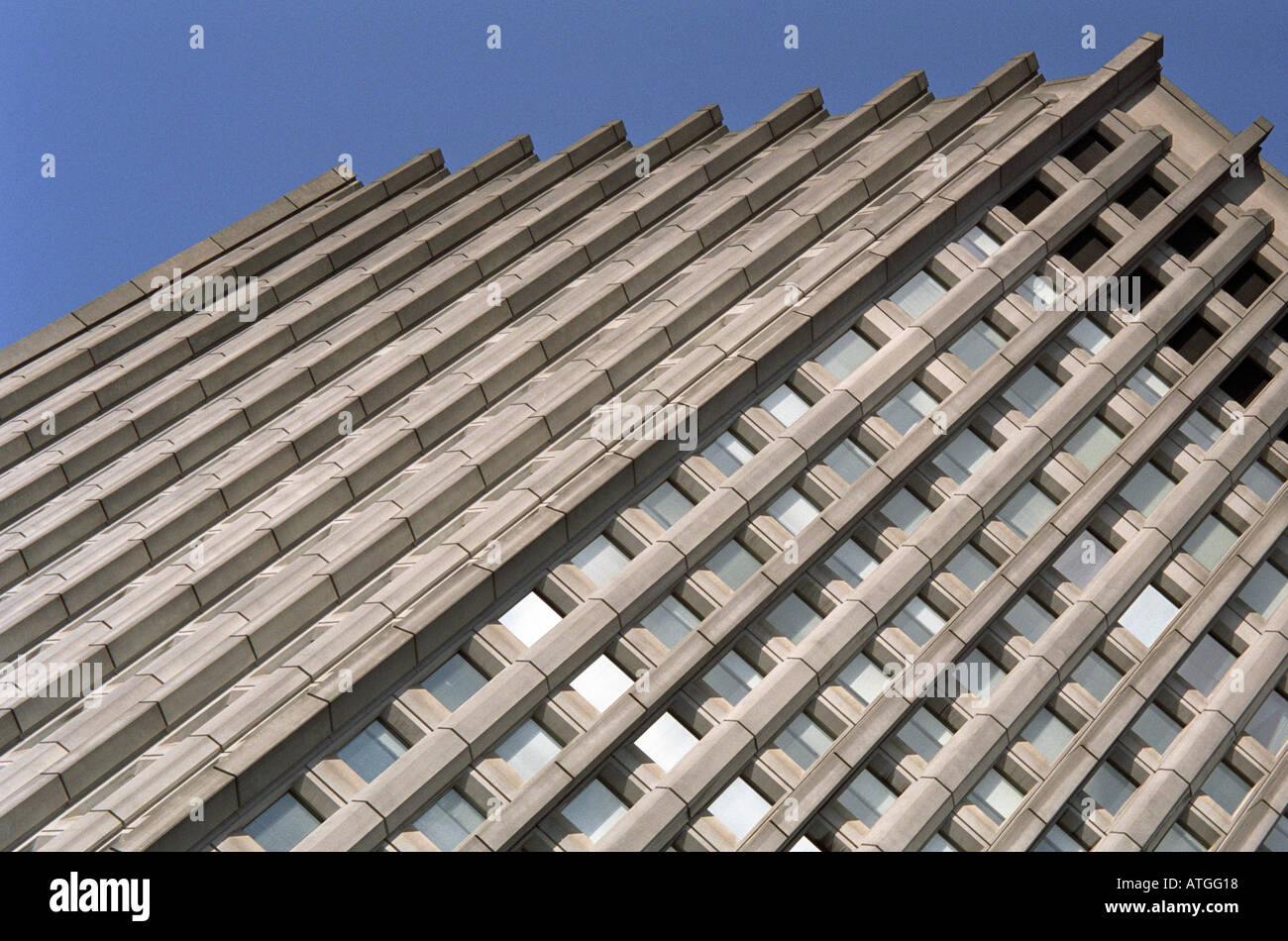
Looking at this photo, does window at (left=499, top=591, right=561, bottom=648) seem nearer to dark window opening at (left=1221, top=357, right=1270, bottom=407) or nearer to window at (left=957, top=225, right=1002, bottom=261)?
window at (left=957, top=225, right=1002, bottom=261)

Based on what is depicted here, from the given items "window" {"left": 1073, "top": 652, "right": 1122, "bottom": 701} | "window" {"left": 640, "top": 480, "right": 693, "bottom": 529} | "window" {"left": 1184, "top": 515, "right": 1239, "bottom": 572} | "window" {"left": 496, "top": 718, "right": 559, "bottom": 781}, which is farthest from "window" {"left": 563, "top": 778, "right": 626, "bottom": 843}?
"window" {"left": 1184, "top": 515, "right": 1239, "bottom": 572}

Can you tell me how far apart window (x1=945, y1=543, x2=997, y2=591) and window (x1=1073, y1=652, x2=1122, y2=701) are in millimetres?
2956

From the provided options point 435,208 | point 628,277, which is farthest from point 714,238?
point 435,208

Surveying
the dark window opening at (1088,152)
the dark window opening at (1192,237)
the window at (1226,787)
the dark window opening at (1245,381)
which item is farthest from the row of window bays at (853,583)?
the dark window opening at (1088,152)

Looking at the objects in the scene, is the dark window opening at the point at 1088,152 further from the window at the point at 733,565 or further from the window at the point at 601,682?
the window at the point at 601,682

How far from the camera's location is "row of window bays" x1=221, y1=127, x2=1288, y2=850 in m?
26.1

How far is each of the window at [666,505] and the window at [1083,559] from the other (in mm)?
9303

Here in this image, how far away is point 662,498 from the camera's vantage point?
100 ft

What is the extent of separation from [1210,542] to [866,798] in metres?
12.7

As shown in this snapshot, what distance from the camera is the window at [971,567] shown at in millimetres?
31219

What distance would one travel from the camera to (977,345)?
115 ft

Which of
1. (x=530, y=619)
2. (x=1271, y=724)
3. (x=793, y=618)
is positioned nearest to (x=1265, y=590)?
(x=1271, y=724)

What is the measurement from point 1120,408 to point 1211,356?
12.9ft
